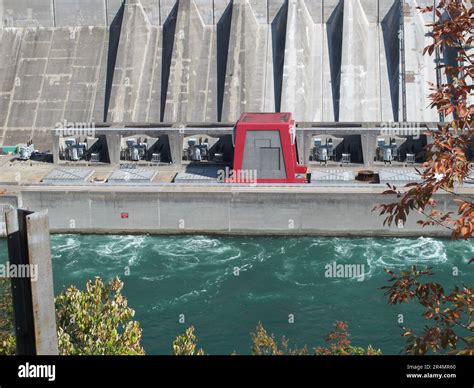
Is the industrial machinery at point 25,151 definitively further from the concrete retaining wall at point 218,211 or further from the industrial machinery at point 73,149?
the concrete retaining wall at point 218,211

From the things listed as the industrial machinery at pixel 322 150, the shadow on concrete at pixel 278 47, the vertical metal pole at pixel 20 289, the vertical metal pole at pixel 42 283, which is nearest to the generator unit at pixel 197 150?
the industrial machinery at pixel 322 150

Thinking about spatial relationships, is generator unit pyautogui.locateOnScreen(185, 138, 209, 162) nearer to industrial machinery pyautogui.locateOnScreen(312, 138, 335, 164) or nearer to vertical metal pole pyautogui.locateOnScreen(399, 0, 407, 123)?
industrial machinery pyautogui.locateOnScreen(312, 138, 335, 164)

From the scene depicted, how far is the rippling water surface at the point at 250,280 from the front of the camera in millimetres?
46188

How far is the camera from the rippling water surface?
152 feet

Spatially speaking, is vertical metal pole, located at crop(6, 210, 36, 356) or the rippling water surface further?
the rippling water surface

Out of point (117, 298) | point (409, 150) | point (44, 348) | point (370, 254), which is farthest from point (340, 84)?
point (44, 348)

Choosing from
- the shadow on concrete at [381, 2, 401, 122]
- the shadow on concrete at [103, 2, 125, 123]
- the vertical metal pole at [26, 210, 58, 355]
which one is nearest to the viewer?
the vertical metal pole at [26, 210, 58, 355]

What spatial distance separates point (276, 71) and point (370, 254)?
86.6 feet

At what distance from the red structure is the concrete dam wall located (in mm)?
12478

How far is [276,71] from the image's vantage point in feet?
257

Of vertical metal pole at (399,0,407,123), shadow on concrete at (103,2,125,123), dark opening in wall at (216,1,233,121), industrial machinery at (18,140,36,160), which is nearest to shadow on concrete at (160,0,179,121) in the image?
dark opening in wall at (216,1,233,121)

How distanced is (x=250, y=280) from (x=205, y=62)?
32049 millimetres
